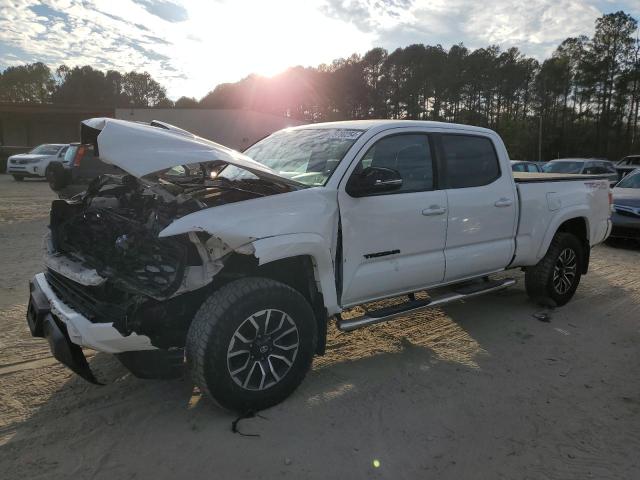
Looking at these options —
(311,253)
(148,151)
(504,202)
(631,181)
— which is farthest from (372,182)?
(631,181)

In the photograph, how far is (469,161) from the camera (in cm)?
464

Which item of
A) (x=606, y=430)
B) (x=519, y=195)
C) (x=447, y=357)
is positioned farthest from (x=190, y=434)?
(x=519, y=195)

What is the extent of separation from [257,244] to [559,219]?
383cm

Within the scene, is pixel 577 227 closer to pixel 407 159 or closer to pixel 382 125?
pixel 407 159

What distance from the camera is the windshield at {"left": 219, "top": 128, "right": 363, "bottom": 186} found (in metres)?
3.80

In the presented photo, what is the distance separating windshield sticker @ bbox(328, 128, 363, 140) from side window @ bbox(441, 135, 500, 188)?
0.93 m

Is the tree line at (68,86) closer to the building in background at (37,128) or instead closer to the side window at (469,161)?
the building in background at (37,128)

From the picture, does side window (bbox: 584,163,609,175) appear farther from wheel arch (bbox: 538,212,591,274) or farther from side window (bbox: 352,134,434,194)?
side window (bbox: 352,134,434,194)

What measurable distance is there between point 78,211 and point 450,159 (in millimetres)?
3296

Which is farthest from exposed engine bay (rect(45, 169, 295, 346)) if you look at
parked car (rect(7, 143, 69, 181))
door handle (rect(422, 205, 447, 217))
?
parked car (rect(7, 143, 69, 181))

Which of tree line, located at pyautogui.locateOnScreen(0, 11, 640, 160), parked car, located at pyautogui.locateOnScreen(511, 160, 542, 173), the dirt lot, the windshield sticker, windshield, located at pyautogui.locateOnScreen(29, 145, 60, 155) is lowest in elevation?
the dirt lot

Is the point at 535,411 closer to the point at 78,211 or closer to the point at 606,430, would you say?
the point at 606,430

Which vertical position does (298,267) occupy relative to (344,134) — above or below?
below

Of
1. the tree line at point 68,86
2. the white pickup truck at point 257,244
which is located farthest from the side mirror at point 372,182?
the tree line at point 68,86
